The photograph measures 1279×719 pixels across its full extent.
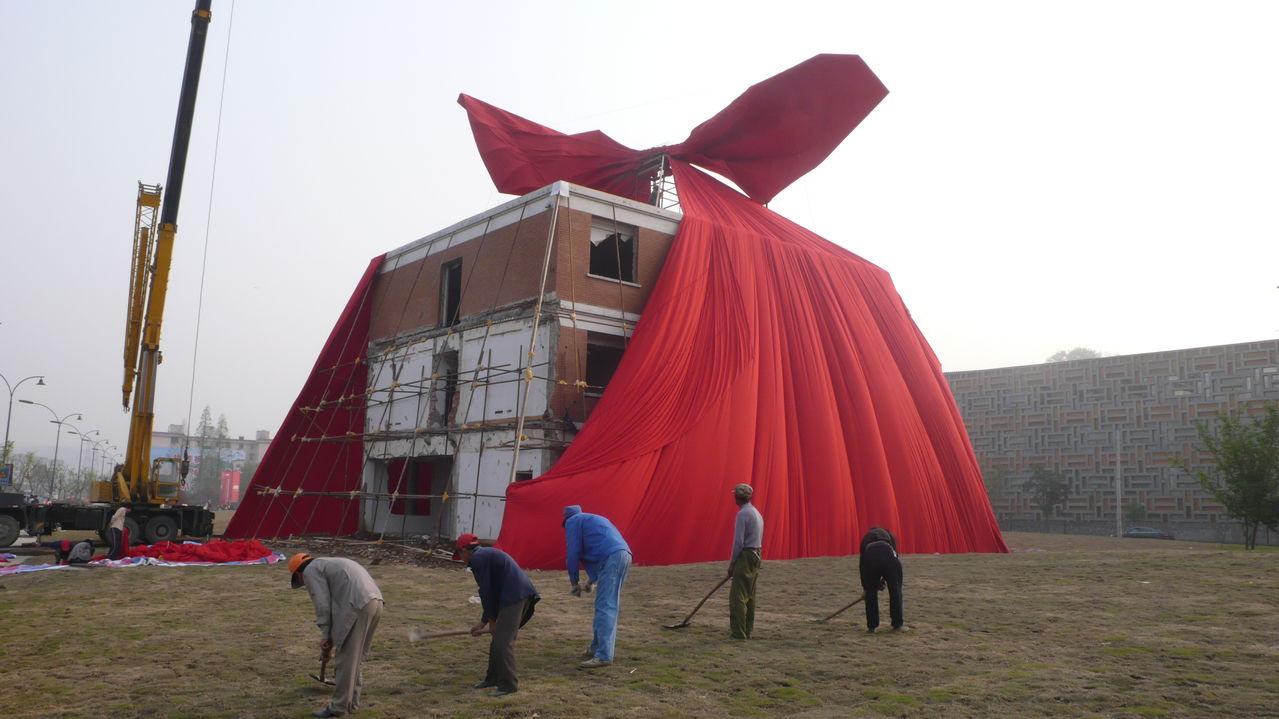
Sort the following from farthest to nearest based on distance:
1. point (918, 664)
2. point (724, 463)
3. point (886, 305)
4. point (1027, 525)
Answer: point (1027, 525) → point (886, 305) → point (724, 463) → point (918, 664)

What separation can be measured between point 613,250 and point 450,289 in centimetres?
506

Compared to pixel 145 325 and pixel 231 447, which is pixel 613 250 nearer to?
pixel 145 325

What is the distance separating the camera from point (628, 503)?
18.1 m

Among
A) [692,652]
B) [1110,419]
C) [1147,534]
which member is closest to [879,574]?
[692,652]

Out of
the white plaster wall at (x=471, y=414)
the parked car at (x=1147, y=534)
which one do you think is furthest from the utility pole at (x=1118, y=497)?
the white plaster wall at (x=471, y=414)

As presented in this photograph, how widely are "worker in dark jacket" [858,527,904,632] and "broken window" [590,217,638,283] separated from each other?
12.7m

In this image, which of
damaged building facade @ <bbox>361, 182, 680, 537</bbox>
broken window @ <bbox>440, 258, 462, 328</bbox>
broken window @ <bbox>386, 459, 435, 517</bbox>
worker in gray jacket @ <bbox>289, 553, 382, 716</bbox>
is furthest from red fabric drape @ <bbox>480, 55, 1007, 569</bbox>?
worker in gray jacket @ <bbox>289, 553, 382, 716</bbox>

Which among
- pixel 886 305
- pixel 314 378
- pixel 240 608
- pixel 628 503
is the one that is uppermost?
pixel 886 305

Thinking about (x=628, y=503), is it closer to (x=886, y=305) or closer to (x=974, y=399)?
(x=886, y=305)

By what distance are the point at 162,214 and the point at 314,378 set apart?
6.21m

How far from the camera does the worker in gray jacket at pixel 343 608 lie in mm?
7066

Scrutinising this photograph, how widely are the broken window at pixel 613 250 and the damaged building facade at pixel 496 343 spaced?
0.04 meters

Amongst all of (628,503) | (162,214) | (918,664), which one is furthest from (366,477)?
(918,664)

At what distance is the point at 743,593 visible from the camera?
10.3 m
